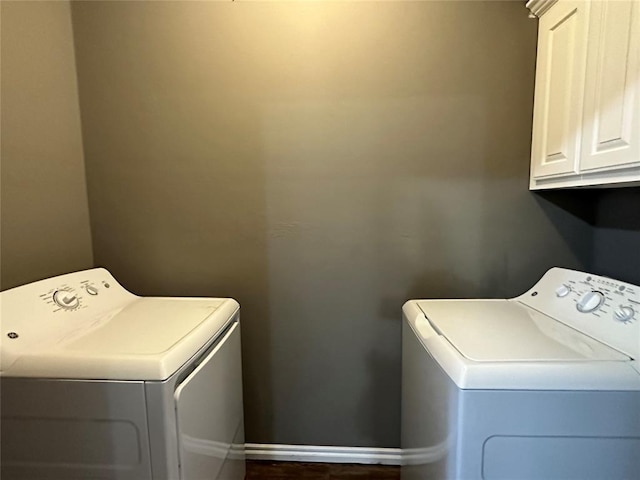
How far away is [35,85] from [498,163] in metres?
1.89

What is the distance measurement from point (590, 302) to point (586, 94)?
2.15ft

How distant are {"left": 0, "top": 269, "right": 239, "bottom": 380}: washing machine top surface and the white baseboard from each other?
826mm

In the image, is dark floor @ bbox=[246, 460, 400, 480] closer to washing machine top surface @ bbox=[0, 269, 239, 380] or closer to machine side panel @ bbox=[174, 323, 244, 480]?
machine side panel @ bbox=[174, 323, 244, 480]

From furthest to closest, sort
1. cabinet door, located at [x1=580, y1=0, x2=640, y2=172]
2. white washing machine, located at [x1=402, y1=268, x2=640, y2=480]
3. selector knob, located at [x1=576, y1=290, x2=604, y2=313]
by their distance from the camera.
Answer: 1. selector knob, located at [x1=576, y1=290, x2=604, y2=313]
2. cabinet door, located at [x1=580, y1=0, x2=640, y2=172]
3. white washing machine, located at [x1=402, y1=268, x2=640, y2=480]

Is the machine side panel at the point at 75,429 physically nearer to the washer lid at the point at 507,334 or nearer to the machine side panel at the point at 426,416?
the machine side panel at the point at 426,416

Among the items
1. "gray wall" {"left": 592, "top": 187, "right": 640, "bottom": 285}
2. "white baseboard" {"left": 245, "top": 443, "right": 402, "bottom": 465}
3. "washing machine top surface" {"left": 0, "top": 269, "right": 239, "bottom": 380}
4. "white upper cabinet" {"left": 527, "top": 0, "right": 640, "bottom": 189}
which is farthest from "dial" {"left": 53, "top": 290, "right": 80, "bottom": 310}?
"gray wall" {"left": 592, "top": 187, "right": 640, "bottom": 285}

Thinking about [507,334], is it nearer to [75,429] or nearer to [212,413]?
[212,413]

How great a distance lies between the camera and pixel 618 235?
154cm

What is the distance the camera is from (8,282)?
4.54 ft

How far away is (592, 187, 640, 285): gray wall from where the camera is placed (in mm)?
1437

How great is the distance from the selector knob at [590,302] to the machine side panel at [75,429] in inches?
50.9

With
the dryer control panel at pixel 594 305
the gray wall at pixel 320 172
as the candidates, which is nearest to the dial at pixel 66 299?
the gray wall at pixel 320 172

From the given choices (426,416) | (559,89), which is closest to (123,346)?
(426,416)

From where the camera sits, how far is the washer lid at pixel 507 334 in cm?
97
